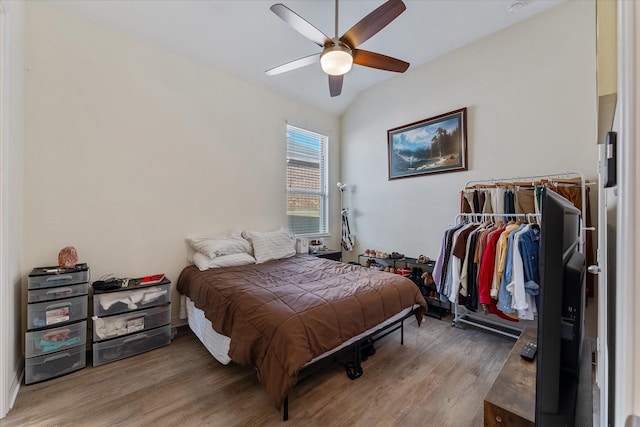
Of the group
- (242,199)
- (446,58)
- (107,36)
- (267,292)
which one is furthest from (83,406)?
(446,58)

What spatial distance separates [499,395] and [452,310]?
8.16 feet

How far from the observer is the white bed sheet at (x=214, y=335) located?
206 cm

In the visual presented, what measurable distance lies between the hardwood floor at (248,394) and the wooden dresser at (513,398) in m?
0.66

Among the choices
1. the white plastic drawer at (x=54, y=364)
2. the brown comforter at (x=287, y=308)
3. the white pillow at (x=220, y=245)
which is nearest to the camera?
the brown comforter at (x=287, y=308)

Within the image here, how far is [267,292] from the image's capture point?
6.93 feet

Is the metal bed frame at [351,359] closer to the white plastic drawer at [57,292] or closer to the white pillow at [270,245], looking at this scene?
the white pillow at [270,245]

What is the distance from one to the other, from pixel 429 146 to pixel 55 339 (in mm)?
4321

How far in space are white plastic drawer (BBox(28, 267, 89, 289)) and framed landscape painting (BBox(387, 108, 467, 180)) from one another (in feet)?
12.4

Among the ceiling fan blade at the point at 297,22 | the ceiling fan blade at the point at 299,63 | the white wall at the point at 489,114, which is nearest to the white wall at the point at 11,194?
the ceiling fan blade at the point at 297,22

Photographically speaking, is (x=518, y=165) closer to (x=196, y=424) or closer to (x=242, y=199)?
(x=242, y=199)

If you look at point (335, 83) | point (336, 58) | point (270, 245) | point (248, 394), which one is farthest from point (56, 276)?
point (335, 83)

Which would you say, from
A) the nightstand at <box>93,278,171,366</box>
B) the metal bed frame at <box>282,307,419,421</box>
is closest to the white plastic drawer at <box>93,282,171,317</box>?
the nightstand at <box>93,278,171,366</box>

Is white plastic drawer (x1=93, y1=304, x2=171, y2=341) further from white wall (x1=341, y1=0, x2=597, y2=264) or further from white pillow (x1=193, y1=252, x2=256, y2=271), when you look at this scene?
white wall (x1=341, y1=0, x2=597, y2=264)

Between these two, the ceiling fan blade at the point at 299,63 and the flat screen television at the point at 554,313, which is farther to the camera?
the ceiling fan blade at the point at 299,63
